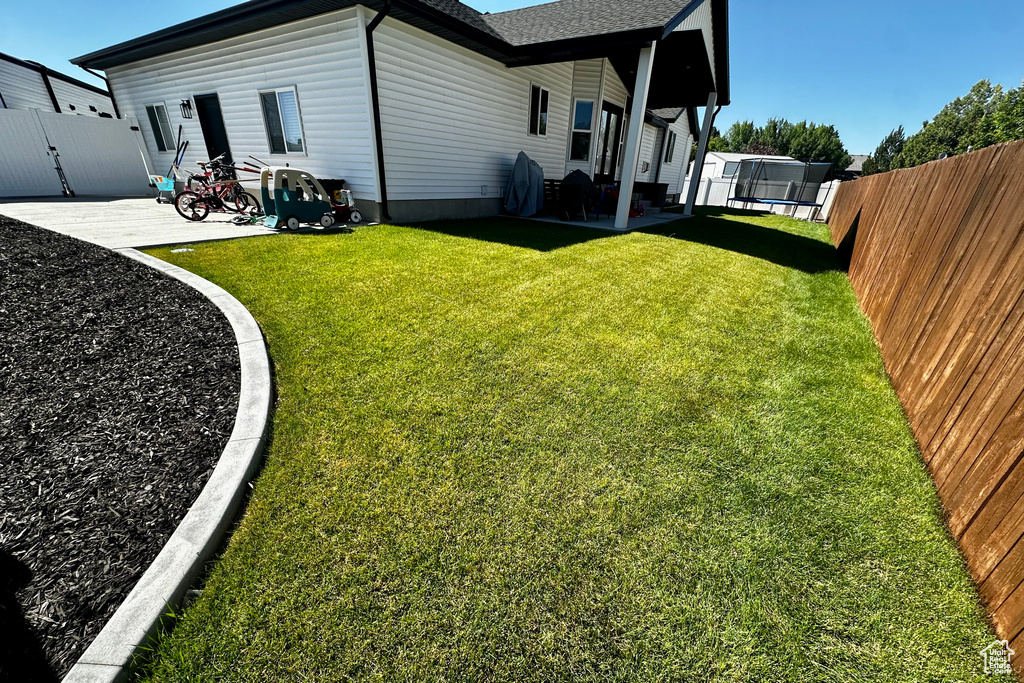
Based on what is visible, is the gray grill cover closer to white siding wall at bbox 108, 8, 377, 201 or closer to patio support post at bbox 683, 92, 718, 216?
white siding wall at bbox 108, 8, 377, 201

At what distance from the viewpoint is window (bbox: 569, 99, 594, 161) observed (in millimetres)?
12144

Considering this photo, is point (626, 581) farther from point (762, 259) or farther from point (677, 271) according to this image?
point (762, 259)

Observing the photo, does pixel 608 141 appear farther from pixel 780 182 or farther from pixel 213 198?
pixel 213 198

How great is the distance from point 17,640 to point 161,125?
16175 millimetres

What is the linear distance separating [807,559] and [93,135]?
1955 cm

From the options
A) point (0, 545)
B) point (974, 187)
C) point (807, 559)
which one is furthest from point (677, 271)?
point (0, 545)

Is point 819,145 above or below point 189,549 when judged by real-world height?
above

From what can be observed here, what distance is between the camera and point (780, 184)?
61.0 feet

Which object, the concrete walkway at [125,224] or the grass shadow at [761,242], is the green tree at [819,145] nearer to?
the grass shadow at [761,242]

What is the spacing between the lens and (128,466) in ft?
6.53

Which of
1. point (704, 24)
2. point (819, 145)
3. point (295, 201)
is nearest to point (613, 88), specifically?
point (704, 24)

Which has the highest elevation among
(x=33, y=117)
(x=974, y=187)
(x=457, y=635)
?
(x=33, y=117)

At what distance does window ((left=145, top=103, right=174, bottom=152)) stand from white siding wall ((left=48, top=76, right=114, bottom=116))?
36.9 feet

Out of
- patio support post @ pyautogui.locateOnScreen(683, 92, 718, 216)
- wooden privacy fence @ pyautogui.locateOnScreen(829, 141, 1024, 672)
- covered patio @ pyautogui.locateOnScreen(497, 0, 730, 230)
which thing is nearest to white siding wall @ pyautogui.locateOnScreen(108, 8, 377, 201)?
covered patio @ pyautogui.locateOnScreen(497, 0, 730, 230)
